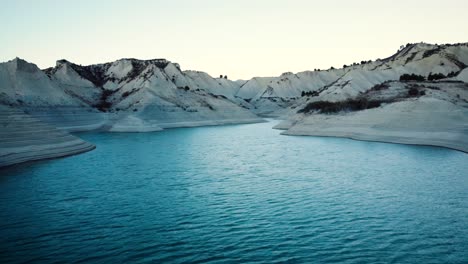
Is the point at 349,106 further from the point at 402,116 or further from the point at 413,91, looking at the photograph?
the point at 402,116

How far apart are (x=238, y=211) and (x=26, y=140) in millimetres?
28371

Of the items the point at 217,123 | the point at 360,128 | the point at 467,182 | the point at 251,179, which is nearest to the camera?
the point at 467,182

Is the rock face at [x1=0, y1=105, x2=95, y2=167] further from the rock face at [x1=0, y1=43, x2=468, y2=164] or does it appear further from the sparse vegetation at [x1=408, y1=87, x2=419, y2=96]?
the sparse vegetation at [x1=408, y1=87, x2=419, y2=96]

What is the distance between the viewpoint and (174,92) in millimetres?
117250

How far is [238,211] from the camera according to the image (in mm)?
20719

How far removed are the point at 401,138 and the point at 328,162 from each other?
19.6 metres

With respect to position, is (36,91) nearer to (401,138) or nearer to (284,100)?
(401,138)

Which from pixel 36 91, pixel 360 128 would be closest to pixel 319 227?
pixel 360 128

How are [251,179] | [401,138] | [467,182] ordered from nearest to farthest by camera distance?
1. [467,182]
2. [251,179]
3. [401,138]

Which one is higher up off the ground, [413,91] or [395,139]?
[413,91]

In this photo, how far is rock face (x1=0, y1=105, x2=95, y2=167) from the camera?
36656mm

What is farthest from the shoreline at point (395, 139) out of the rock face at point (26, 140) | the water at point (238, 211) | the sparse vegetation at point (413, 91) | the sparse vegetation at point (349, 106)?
the rock face at point (26, 140)

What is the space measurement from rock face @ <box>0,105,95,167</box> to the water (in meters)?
2.43

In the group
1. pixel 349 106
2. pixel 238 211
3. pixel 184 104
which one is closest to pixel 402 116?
pixel 349 106
